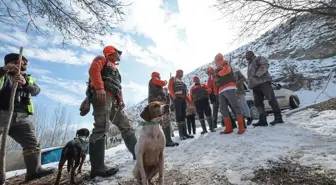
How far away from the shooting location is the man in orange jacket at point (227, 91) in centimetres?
556

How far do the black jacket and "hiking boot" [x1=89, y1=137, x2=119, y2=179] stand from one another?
135cm

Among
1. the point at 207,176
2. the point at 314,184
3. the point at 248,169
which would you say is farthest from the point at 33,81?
the point at 314,184

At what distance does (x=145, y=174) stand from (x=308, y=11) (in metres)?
5.02

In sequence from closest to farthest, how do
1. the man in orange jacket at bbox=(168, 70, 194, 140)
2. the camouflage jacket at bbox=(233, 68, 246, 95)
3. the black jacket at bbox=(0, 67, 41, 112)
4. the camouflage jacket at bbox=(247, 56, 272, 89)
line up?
1. the black jacket at bbox=(0, 67, 41, 112)
2. the camouflage jacket at bbox=(247, 56, 272, 89)
3. the man in orange jacket at bbox=(168, 70, 194, 140)
4. the camouflage jacket at bbox=(233, 68, 246, 95)

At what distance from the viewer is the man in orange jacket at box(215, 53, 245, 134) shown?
219 inches

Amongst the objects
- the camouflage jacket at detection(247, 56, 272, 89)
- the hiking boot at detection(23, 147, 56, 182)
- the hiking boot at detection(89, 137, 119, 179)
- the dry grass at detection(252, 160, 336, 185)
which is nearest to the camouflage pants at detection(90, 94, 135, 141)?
the hiking boot at detection(89, 137, 119, 179)

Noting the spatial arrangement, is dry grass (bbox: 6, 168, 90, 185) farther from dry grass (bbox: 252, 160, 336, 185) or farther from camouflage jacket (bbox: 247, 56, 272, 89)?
camouflage jacket (bbox: 247, 56, 272, 89)

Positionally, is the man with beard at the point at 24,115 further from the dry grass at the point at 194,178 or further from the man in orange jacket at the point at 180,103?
the man in orange jacket at the point at 180,103

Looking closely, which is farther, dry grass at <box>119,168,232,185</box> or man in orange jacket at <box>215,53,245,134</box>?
man in orange jacket at <box>215,53,245,134</box>

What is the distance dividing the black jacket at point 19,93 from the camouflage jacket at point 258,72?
489cm

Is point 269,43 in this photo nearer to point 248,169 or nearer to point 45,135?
point 248,169

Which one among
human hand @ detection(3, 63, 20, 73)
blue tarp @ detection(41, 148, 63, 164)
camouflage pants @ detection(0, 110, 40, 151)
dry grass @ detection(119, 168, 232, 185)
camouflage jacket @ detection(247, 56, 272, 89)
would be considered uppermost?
camouflage jacket @ detection(247, 56, 272, 89)

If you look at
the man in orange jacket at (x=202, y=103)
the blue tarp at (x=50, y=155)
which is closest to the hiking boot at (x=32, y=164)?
the blue tarp at (x=50, y=155)

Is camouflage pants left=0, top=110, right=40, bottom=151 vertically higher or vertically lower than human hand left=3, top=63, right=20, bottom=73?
lower
